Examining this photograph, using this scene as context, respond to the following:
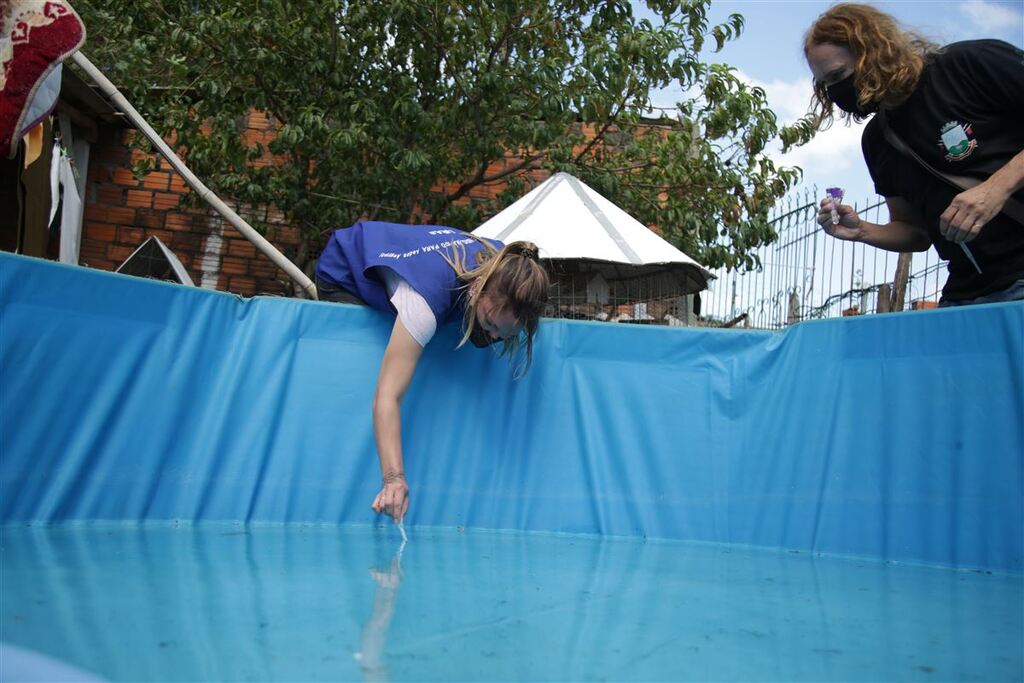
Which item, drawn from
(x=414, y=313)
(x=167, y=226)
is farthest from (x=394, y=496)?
(x=167, y=226)

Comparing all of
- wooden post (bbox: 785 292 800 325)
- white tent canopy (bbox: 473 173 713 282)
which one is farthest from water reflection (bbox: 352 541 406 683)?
wooden post (bbox: 785 292 800 325)

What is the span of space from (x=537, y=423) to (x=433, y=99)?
338cm

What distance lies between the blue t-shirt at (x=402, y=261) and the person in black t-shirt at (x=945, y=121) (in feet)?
3.37

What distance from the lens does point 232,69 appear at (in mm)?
5258

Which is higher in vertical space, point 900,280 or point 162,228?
point 162,228

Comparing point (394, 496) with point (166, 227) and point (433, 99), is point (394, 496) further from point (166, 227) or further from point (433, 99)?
point (166, 227)

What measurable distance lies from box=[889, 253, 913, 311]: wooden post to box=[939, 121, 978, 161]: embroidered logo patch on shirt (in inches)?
115

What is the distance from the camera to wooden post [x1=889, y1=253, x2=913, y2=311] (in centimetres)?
462

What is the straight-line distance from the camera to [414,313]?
7.29 feet

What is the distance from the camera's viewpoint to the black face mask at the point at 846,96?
2.03 m

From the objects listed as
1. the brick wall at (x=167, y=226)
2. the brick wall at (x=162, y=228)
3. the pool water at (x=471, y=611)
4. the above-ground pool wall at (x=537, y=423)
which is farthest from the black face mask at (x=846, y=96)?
the brick wall at (x=162, y=228)

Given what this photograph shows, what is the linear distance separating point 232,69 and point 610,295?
2.70 metres

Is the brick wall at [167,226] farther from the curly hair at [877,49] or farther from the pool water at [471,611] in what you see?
the pool water at [471,611]

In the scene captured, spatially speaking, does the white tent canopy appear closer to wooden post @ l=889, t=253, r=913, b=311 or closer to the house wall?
wooden post @ l=889, t=253, r=913, b=311
